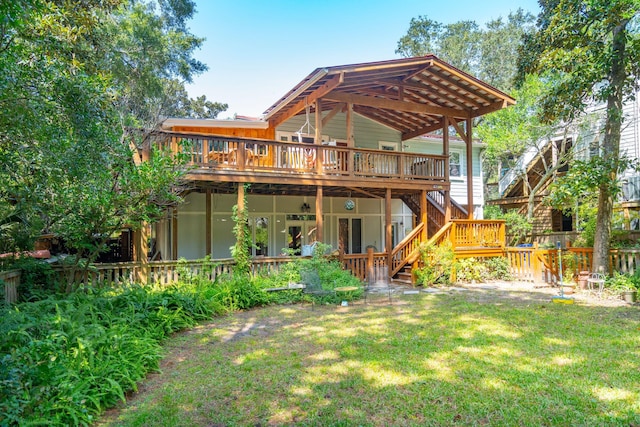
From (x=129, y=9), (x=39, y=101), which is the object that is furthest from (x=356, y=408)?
(x=129, y=9)

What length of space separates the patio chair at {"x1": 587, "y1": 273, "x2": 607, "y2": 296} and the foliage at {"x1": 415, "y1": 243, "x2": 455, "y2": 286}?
354 centimetres

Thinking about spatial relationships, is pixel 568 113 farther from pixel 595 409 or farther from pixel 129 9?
pixel 129 9

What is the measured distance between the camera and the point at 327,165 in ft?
39.0

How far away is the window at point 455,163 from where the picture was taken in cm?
1866

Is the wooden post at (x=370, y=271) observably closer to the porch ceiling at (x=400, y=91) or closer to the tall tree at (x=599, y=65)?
the porch ceiling at (x=400, y=91)

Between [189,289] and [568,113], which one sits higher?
[568,113]

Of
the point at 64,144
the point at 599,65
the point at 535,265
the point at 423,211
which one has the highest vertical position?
the point at 599,65

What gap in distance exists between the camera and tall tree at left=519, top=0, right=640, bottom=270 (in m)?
9.70

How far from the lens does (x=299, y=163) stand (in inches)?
447

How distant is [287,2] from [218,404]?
55.1 feet

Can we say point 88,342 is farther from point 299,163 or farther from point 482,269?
point 482,269

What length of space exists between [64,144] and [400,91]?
34.2 ft

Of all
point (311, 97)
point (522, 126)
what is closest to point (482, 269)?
Result: point (311, 97)

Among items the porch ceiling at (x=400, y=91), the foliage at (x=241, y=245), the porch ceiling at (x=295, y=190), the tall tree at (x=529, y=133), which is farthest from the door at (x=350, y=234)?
the tall tree at (x=529, y=133)
